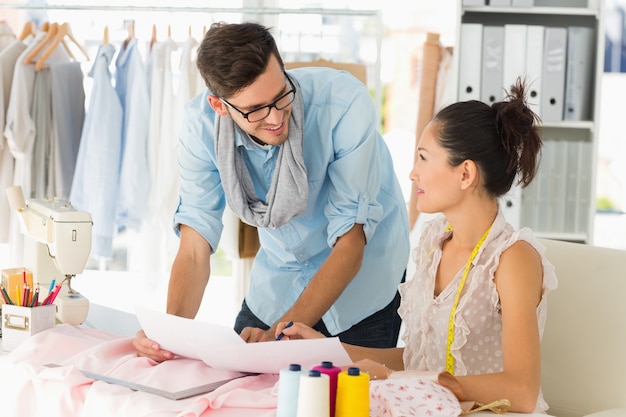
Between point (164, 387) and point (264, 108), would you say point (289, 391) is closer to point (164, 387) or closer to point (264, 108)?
point (164, 387)

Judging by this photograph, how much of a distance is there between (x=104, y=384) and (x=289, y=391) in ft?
1.25

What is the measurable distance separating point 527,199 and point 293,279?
1612mm

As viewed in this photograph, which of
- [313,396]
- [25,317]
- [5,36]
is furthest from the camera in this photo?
[5,36]

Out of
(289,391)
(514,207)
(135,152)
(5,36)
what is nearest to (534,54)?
(514,207)

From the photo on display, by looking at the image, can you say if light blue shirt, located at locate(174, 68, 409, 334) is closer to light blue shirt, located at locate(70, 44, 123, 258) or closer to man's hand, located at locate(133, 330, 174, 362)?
man's hand, located at locate(133, 330, 174, 362)

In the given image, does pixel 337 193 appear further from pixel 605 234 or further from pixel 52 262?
pixel 605 234

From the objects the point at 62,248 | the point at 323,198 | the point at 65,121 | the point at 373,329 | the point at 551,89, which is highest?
the point at 551,89

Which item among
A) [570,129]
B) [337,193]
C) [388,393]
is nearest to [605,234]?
[570,129]

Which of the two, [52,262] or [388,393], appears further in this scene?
[52,262]

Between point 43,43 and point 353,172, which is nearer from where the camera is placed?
point 353,172

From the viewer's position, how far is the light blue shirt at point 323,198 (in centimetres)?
199

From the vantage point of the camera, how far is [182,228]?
6.98 feet

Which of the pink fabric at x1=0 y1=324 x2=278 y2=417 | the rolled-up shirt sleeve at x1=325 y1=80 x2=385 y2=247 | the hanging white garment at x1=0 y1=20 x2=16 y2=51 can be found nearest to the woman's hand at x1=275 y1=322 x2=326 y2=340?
the pink fabric at x1=0 y1=324 x2=278 y2=417

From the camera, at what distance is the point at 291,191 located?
198 cm
